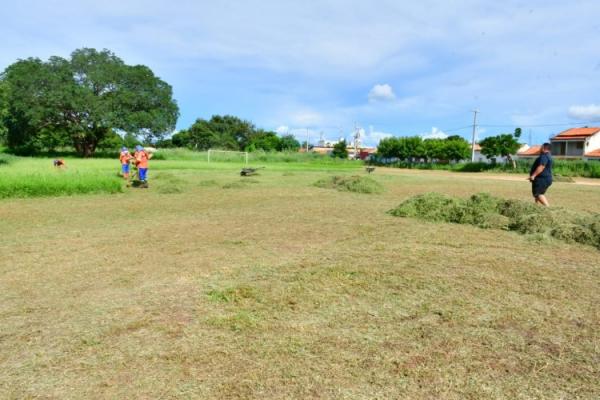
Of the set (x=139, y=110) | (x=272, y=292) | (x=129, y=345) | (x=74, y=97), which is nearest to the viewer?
(x=129, y=345)

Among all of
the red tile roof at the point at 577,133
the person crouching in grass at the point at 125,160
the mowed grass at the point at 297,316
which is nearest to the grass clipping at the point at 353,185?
the person crouching in grass at the point at 125,160

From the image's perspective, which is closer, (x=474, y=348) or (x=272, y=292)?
(x=474, y=348)

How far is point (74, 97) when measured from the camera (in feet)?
145

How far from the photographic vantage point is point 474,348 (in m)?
3.21

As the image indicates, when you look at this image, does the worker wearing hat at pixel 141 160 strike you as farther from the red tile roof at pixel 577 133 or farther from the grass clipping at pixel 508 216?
the red tile roof at pixel 577 133

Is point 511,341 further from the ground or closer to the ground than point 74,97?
closer to the ground

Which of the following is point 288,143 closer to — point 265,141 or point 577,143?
point 265,141

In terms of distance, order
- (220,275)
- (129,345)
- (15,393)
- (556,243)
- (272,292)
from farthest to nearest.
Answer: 1. (556,243)
2. (220,275)
3. (272,292)
4. (129,345)
5. (15,393)

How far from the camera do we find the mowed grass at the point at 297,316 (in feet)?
9.07

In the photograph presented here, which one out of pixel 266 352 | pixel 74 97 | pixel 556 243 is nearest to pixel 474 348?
pixel 266 352

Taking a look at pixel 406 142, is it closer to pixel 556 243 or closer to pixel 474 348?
pixel 556 243

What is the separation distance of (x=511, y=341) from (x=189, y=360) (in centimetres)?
246

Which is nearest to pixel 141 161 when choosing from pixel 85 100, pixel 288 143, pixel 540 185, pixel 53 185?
pixel 53 185

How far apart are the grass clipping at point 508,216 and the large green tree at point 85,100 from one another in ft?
142
